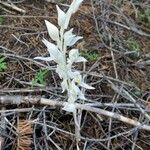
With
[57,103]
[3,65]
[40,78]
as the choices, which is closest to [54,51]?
[57,103]

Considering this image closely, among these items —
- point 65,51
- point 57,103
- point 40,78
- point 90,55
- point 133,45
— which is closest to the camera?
point 65,51

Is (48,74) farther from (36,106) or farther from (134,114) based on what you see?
(134,114)

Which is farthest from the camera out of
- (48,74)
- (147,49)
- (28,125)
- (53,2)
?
(53,2)

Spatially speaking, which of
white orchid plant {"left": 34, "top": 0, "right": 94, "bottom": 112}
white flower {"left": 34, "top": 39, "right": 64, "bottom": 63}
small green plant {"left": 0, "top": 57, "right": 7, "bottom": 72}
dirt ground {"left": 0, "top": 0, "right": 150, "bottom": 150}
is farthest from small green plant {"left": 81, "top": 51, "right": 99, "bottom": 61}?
white flower {"left": 34, "top": 39, "right": 64, "bottom": 63}

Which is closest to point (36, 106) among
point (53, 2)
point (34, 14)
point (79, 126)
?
point (79, 126)

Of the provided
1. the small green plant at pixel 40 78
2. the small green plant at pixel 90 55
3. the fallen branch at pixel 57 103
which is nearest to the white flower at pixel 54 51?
the fallen branch at pixel 57 103

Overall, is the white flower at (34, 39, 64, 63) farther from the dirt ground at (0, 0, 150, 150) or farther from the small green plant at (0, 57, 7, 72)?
the small green plant at (0, 57, 7, 72)

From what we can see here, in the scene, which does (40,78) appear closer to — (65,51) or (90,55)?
(90,55)

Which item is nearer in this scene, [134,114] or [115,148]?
[115,148]
